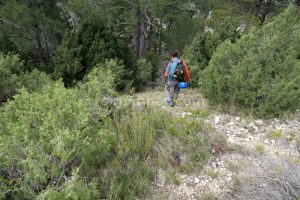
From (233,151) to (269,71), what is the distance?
206 cm

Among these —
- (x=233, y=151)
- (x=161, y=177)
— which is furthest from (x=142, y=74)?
(x=161, y=177)

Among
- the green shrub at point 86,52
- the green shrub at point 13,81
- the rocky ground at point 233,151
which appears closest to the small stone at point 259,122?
the rocky ground at point 233,151

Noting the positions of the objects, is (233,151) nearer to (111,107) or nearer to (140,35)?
(111,107)

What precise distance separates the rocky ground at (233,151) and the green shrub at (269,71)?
1.17 feet

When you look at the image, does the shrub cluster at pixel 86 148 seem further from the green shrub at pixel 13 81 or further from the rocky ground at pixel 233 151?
the green shrub at pixel 13 81

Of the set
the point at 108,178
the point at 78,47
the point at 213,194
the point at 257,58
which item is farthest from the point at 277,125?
the point at 78,47

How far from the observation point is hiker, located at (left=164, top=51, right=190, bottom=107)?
227 inches

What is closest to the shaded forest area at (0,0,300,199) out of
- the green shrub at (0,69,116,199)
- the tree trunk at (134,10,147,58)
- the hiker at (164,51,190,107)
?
the green shrub at (0,69,116,199)

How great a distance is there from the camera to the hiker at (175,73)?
18.9ft

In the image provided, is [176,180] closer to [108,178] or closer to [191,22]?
[108,178]

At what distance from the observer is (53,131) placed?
2.89 metres

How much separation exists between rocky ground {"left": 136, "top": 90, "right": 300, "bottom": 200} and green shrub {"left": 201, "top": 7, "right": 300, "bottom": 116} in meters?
0.36

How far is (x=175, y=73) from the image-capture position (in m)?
5.83

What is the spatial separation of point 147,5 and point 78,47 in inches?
133
